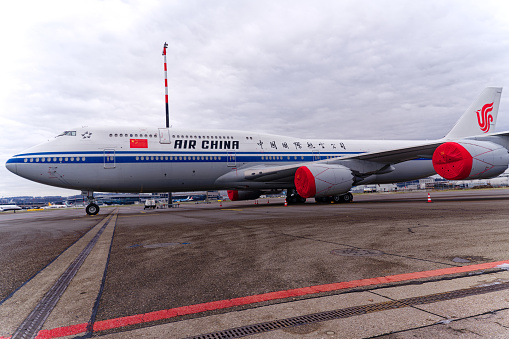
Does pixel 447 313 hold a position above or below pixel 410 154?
below

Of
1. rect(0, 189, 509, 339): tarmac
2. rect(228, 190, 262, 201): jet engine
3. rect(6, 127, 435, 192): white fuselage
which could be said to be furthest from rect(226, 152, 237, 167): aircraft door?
rect(0, 189, 509, 339): tarmac

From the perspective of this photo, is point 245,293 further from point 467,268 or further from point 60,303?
point 467,268

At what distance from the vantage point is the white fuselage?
50.9ft

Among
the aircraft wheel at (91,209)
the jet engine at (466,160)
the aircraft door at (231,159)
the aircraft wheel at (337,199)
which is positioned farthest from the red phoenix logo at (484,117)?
the aircraft wheel at (91,209)

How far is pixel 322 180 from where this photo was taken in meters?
15.9

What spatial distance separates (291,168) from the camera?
695 inches

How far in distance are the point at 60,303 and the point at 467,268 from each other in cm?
459

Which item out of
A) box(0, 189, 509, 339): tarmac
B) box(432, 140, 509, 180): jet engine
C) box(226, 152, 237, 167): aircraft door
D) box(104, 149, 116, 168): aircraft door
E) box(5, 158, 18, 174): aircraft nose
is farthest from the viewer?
box(226, 152, 237, 167): aircraft door

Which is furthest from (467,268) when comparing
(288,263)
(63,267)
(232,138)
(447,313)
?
(232,138)

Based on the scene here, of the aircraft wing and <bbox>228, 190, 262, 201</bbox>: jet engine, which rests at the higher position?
the aircraft wing

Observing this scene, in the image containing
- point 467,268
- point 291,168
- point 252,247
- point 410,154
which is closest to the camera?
point 467,268

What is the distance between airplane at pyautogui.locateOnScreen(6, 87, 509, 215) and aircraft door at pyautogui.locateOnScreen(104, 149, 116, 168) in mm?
48

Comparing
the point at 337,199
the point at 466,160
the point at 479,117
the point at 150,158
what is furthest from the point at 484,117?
the point at 150,158

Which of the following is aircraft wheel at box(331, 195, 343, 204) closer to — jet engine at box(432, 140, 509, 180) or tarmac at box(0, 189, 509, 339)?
jet engine at box(432, 140, 509, 180)
